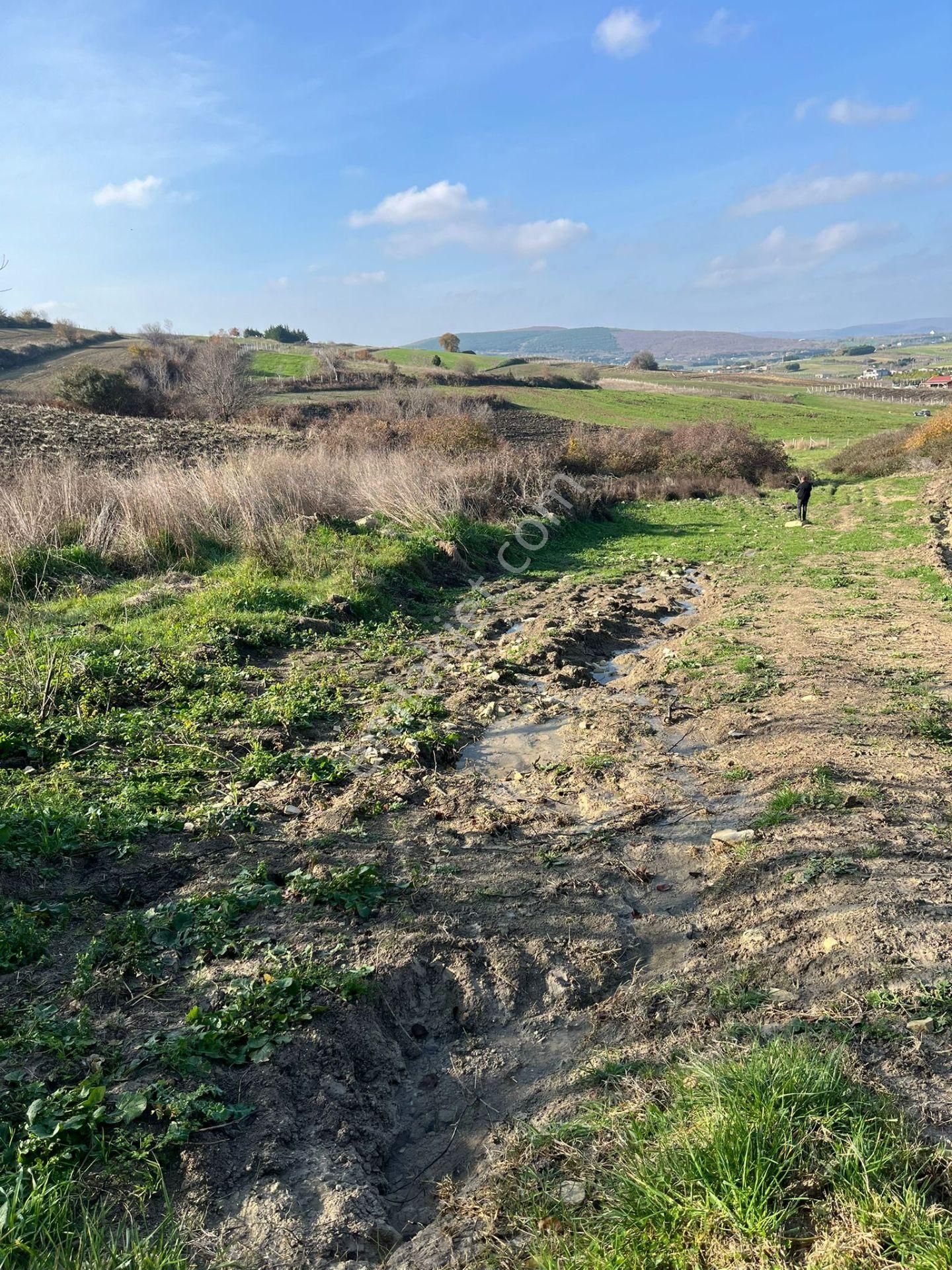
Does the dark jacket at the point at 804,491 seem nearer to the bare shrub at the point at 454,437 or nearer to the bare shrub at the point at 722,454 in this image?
the bare shrub at the point at 722,454

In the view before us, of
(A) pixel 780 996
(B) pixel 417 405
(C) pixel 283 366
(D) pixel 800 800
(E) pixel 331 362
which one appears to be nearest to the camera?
(A) pixel 780 996

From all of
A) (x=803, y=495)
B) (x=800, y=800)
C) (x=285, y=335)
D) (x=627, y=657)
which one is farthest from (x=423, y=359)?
(x=800, y=800)

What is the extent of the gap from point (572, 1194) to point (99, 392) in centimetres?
4200

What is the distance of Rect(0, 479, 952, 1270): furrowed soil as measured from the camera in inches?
109

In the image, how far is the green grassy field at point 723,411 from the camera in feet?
158

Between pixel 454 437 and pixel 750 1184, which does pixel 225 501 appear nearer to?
pixel 454 437

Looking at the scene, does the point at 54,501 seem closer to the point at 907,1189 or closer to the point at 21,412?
the point at 907,1189

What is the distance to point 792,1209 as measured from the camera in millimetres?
2189

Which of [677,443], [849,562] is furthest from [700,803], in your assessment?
[677,443]

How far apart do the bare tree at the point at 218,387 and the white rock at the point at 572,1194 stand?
3892 cm

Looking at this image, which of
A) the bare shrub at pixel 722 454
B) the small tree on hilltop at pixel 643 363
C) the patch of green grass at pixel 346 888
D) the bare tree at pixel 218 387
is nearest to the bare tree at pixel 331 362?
the bare tree at pixel 218 387

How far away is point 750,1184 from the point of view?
7.45 feet

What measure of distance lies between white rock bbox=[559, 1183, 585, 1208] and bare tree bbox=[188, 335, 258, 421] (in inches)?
1532

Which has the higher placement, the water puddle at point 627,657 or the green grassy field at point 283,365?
the green grassy field at point 283,365
